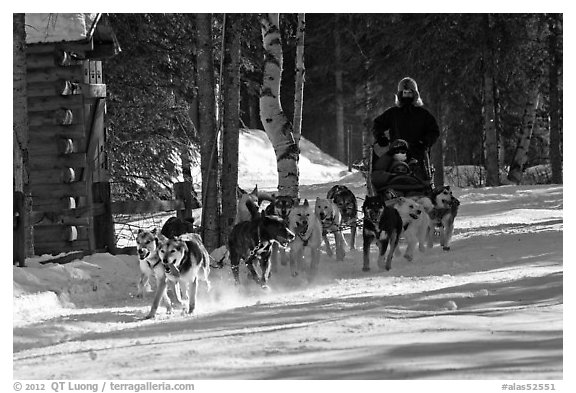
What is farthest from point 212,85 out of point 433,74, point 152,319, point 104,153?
point 433,74

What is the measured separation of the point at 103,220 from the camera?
1409 centimetres

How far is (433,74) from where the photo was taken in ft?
95.2

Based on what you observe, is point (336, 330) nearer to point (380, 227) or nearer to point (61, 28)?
point (380, 227)

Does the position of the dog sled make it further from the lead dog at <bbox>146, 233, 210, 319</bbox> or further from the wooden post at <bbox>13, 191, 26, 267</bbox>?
the wooden post at <bbox>13, 191, 26, 267</bbox>

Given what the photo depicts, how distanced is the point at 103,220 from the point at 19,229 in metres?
2.94

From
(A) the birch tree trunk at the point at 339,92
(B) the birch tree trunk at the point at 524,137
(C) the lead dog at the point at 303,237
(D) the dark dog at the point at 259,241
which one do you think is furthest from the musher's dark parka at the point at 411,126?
(A) the birch tree trunk at the point at 339,92

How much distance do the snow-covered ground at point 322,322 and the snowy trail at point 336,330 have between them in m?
0.01

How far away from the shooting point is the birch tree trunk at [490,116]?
2848 centimetres

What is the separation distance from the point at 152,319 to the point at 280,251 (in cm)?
528

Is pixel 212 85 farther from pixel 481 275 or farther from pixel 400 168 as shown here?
pixel 481 275

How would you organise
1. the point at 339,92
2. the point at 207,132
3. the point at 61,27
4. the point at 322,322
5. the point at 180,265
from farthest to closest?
the point at 339,92
the point at 207,132
the point at 61,27
the point at 180,265
the point at 322,322

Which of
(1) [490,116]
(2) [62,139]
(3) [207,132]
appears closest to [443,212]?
(3) [207,132]

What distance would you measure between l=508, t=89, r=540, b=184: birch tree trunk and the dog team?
17223 millimetres
